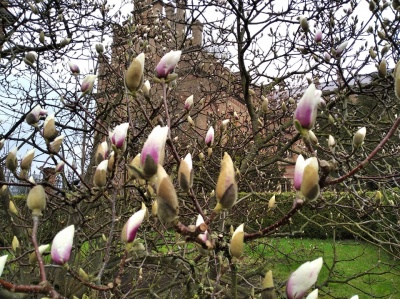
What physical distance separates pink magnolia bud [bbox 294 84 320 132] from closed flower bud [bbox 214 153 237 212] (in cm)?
21

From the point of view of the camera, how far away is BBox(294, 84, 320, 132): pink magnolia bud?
777mm

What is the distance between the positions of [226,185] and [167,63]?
471 millimetres

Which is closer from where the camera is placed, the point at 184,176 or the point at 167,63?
the point at 184,176

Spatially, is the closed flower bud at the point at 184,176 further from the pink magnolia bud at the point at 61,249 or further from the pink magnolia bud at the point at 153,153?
the pink magnolia bud at the point at 61,249

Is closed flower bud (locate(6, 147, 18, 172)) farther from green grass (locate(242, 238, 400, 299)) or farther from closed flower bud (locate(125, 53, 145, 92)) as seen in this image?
green grass (locate(242, 238, 400, 299))

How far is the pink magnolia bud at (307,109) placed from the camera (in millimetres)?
777

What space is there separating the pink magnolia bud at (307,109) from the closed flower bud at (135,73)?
1.30 ft

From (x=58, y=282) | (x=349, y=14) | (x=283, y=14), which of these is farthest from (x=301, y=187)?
(x=349, y=14)

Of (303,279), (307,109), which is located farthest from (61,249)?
(307,109)

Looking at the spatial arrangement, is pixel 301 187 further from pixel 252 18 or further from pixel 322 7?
pixel 322 7

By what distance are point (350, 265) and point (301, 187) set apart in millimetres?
6849

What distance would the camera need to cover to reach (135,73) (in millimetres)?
963

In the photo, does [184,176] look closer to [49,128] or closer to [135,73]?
[135,73]

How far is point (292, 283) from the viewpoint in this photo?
69 cm
